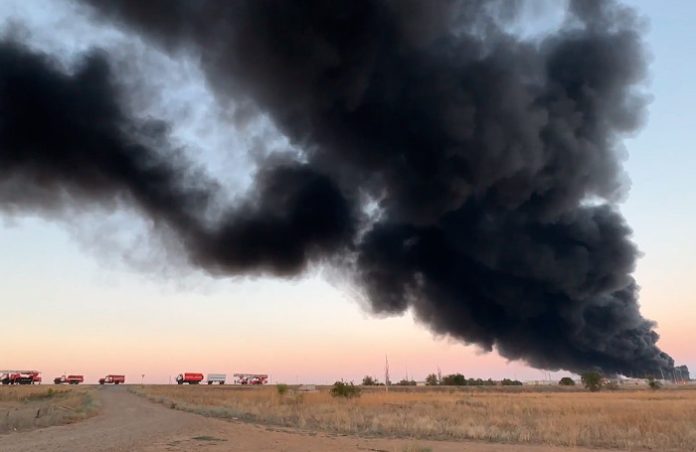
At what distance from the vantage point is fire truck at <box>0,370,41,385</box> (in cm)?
11906

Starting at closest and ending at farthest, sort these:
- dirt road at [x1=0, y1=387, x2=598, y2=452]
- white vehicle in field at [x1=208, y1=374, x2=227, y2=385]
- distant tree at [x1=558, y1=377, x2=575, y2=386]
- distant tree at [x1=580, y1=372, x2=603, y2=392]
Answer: dirt road at [x1=0, y1=387, x2=598, y2=452], distant tree at [x1=580, y1=372, x2=603, y2=392], distant tree at [x1=558, y1=377, x2=575, y2=386], white vehicle in field at [x1=208, y1=374, x2=227, y2=385]

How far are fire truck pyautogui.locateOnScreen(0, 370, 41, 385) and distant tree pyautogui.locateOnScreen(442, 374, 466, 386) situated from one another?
99.0 meters

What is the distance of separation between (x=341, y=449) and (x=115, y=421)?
15.9 metres

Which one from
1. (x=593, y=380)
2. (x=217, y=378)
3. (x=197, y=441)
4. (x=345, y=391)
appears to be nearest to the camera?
(x=197, y=441)

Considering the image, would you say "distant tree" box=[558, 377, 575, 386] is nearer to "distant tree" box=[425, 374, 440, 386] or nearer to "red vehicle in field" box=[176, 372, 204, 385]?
"distant tree" box=[425, 374, 440, 386]

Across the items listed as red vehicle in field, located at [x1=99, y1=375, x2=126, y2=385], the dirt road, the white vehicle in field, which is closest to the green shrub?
the dirt road

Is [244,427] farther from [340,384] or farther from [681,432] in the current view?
[340,384]

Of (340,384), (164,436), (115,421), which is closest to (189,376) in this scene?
(340,384)

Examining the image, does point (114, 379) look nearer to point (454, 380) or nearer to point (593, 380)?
point (454, 380)

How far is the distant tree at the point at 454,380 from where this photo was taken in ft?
389

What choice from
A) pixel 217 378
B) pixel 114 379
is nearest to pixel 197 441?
pixel 217 378

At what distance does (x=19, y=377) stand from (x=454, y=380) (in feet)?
334

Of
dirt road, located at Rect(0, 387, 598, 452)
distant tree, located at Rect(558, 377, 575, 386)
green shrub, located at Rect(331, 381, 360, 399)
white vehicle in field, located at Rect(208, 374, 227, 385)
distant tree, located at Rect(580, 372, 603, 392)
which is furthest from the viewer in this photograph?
white vehicle in field, located at Rect(208, 374, 227, 385)

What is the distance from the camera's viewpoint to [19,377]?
12088 cm
